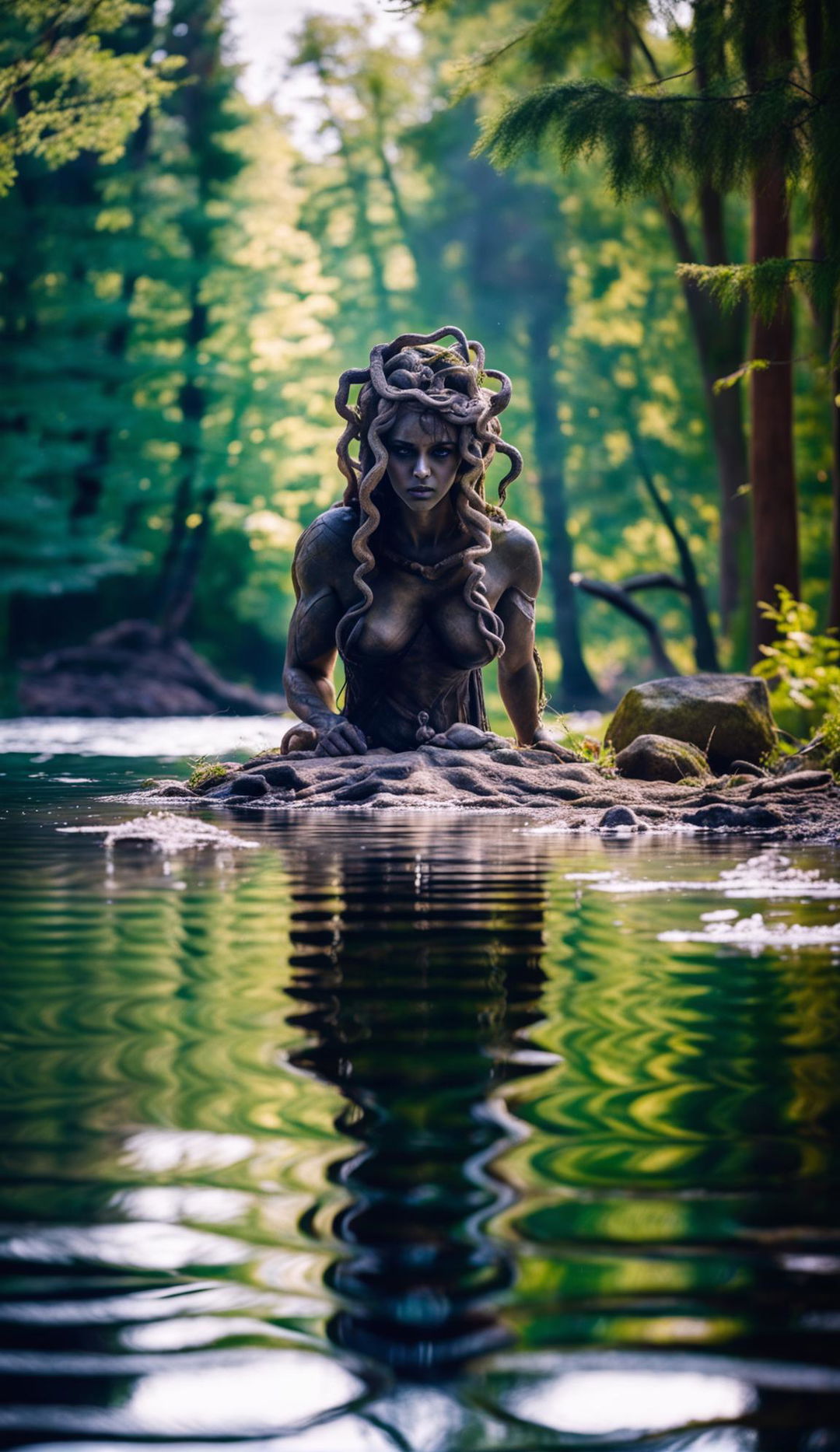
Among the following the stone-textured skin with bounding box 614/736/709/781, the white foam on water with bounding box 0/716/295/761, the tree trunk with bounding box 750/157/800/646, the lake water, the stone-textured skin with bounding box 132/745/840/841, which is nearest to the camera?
the lake water

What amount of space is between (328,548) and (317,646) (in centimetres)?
55

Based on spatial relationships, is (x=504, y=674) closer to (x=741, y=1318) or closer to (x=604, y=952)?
(x=604, y=952)

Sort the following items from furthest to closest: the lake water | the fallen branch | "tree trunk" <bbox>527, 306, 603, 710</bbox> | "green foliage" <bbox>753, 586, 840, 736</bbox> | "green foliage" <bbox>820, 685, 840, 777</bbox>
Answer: "tree trunk" <bbox>527, 306, 603, 710</bbox>
the fallen branch
"green foliage" <bbox>753, 586, 840, 736</bbox>
"green foliage" <bbox>820, 685, 840, 777</bbox>
the lake water

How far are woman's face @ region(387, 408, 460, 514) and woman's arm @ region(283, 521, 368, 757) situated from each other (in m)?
0.64

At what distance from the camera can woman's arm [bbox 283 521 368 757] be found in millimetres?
8547

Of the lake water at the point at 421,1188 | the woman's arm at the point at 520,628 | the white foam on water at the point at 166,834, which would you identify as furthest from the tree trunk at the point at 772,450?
the lake water at the point at 421,1188

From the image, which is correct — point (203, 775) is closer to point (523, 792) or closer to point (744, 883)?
point (523, 792)

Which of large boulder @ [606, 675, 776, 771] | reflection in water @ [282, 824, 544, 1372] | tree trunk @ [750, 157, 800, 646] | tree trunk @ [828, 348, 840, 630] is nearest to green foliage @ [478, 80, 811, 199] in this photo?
large boulder @ [606, 675, 776, 771]

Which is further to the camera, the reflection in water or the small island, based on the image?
the small island

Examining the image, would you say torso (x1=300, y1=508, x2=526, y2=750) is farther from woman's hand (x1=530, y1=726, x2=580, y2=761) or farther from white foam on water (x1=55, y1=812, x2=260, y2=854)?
white foam on water (x1=55, y1=812, x2=260, y2=854)

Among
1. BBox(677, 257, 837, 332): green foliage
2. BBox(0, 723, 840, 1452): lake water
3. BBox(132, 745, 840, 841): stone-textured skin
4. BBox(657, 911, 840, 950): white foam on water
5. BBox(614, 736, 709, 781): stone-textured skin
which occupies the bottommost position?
BBox(0, 723, 840, 1452): lake water

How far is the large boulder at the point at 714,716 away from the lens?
945 cm

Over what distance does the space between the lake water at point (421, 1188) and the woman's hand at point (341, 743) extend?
204 inches

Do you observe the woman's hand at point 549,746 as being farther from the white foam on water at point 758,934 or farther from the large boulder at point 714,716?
the white foam on water at point 758,934
